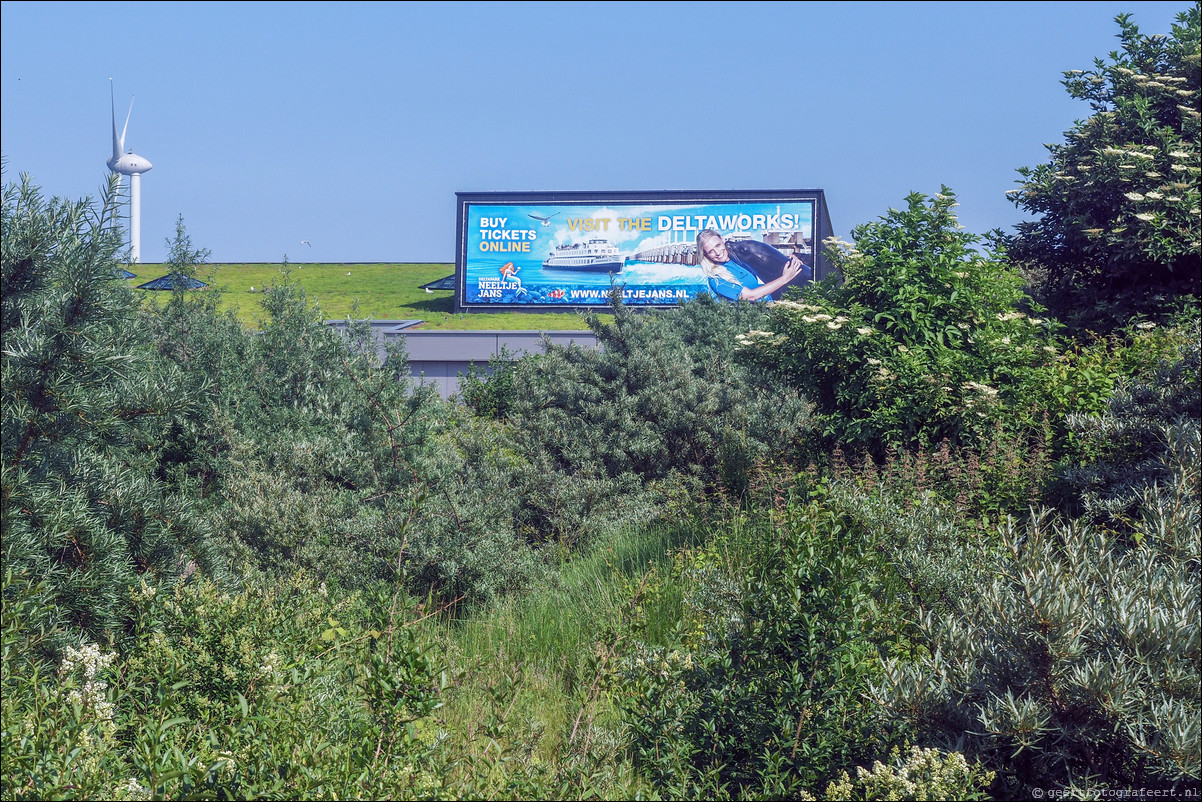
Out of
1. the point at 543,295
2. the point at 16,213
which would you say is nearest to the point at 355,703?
the point at 16,213

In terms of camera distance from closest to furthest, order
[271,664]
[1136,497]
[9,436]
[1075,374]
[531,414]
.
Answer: [271,664] < [9,436] < [1136,497] < [1075,374] < [531,414]

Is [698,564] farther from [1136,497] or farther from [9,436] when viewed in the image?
[9,436]

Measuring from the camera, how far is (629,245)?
1272 inches

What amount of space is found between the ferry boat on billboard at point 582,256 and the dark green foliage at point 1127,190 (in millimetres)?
20697

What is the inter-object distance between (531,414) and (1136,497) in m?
8.92

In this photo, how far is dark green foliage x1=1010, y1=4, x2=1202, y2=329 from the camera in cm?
995

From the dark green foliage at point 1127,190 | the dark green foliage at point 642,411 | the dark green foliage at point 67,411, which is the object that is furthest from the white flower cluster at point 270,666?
the dark green foliage at point 1127,190

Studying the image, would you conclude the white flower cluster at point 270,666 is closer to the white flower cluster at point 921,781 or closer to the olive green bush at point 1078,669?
the white flower cluster at point 921,781

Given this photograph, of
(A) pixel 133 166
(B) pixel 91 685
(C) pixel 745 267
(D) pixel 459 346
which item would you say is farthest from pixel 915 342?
(A) pixel 133 166

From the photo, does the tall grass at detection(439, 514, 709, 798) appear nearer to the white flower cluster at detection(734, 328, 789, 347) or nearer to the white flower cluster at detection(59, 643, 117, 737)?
the white flower cluster at detection(59, 643, 117, 737)

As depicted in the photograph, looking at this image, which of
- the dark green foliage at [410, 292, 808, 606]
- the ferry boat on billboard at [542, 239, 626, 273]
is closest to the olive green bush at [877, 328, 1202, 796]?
the dark green foliage at [410, 292, 808, 606]

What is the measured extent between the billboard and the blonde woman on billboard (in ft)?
0.11

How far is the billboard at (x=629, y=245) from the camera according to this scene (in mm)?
31594

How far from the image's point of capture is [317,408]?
33.0 ft
